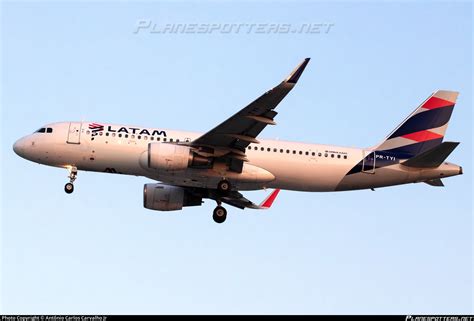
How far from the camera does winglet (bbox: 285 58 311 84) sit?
137ft

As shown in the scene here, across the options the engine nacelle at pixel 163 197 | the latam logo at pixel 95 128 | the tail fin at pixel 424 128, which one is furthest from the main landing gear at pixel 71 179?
the tail fin at pixel 424 128

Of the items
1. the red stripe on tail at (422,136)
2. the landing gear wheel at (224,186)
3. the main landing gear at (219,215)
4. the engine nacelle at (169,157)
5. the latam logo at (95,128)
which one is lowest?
the main landing gear at (219,215)

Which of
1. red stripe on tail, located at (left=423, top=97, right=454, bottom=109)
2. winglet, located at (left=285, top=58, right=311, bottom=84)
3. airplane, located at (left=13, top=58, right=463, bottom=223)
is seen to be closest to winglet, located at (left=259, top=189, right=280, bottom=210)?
airplane, located at (left=13, top=58, right=463, bottom=223)

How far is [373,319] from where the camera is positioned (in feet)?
116

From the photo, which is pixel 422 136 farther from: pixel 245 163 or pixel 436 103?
pixel 245 163

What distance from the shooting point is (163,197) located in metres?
52.0

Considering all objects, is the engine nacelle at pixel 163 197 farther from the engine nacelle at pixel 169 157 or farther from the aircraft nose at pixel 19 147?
the aircraft nose at pixel 19 147

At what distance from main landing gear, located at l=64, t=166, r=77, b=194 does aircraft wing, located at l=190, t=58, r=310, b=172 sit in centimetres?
637

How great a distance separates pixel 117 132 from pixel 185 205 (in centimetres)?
649

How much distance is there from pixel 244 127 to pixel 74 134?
8898 millimetres

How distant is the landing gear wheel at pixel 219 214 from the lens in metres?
50.3

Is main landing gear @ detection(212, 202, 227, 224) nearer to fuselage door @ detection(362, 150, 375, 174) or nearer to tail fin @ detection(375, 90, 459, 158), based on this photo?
fuselage door @ detection(362, 150, 375, 174)

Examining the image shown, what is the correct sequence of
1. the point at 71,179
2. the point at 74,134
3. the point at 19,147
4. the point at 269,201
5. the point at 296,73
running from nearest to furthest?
the point at 296,73, the point at 74,134, the point at 71,179, the point at 19,147, the point at 269,201

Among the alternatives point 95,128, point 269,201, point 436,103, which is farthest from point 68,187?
point 436,103
